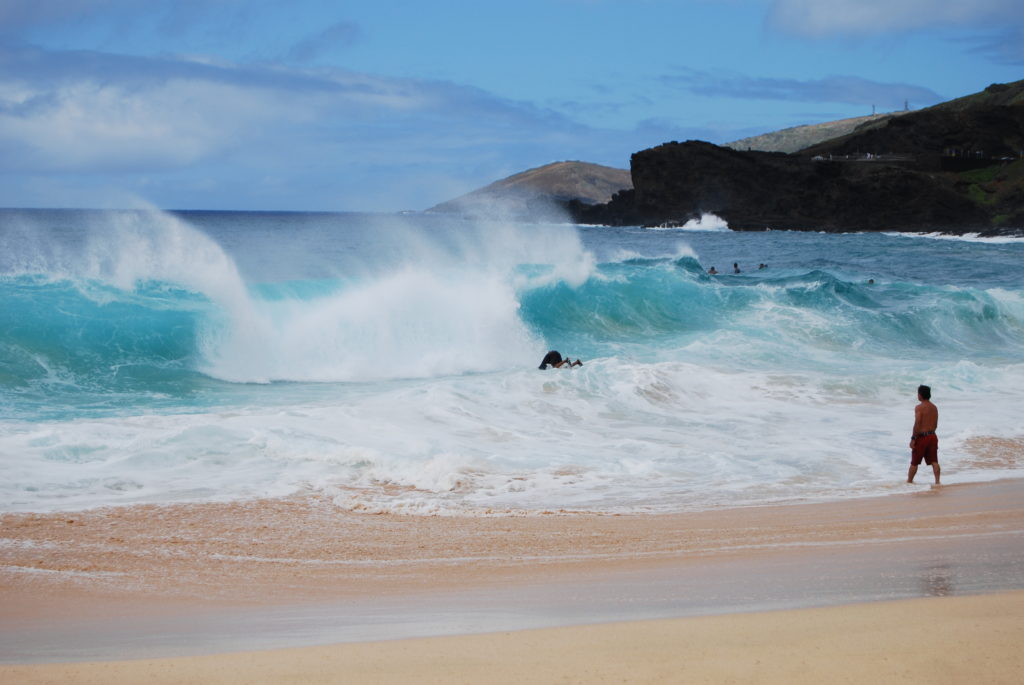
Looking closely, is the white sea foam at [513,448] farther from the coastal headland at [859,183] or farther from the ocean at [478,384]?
the coastal headland at [859,183]

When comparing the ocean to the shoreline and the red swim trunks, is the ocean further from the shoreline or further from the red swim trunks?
the shoreline

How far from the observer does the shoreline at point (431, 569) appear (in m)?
4.72

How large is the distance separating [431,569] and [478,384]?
685 cm

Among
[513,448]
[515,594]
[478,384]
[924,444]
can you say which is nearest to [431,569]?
A: [515,594]

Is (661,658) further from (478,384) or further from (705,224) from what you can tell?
(705,224)

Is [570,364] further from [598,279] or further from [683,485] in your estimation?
A: [598,279]

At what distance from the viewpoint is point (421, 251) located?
2564 cm

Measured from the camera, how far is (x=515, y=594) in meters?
5.30

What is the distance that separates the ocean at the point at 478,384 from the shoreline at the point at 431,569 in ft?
2.18

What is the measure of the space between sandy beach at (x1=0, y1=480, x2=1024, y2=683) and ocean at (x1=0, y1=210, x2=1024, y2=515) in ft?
2.62

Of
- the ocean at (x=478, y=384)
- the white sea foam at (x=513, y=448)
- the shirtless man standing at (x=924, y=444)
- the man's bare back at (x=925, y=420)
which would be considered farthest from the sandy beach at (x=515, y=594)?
the man's bare back at (x=925, y=420)

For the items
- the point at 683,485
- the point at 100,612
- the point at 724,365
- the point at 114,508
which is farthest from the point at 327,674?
the point at 724,365

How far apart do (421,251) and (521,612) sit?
21.2 metres

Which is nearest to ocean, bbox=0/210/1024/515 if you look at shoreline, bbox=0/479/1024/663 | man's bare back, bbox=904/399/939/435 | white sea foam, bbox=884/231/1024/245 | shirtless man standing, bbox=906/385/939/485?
shirtless man standing, bbox=906/385/939/485
